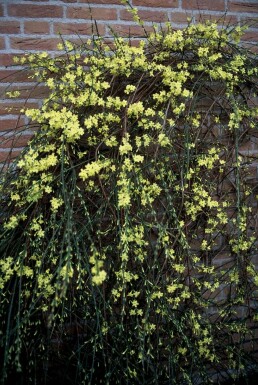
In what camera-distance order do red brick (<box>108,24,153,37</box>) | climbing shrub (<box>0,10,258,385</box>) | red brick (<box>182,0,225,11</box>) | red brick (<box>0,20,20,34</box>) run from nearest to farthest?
1. climbing shrub (<box>0,10,258,385</box>)
2. red brick (<box>0,20,20,34</box>)
3. red brick (<box>108,24,153,37</box>)
4. red brick (<box>182,0,225,11</box>)

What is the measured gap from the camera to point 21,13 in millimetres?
1879

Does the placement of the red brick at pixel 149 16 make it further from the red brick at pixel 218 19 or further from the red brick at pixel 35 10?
the red brick at pixel 35 10

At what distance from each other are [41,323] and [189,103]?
49.2 inches

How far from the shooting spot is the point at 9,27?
6.15 ft

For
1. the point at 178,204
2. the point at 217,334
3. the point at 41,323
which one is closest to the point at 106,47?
the point at 178,204

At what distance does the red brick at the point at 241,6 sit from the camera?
7.11 feet

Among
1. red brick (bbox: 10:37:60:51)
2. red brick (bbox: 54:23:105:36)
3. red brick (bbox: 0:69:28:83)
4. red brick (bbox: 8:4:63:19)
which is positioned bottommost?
red brick (bbox: 0:69:28:83)

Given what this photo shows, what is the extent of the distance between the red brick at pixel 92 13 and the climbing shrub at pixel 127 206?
14 cm

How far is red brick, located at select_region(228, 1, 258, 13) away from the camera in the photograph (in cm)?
217

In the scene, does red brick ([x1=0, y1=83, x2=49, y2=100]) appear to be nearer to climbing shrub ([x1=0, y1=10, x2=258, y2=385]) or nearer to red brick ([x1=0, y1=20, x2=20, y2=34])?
climbing shrub ([x1=0, y1=10, x2=258, y2=385])

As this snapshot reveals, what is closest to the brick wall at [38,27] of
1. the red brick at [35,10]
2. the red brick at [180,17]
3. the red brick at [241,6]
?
the red brick at [35,10]

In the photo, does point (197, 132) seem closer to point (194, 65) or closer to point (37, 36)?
point (194, 65)

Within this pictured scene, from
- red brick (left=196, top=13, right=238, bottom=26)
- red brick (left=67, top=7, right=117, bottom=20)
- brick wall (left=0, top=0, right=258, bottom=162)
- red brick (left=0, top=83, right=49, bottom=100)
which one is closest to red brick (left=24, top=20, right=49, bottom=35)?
brick wall (left=0, top=0, right=258, bottom=162)

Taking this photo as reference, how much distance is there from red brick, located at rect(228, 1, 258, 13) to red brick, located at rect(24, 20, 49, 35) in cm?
101
